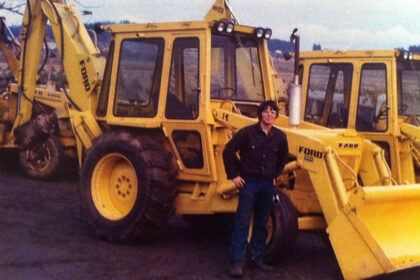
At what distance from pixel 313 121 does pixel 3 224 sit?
473 centimetres

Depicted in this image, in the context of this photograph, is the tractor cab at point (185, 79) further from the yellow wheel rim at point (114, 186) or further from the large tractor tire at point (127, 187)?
the yellow wheel rim at point (114, 186)

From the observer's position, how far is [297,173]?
7.96 metres

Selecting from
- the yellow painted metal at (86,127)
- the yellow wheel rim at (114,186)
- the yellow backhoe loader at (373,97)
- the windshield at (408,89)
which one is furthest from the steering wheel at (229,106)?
the windshield at (408,89)

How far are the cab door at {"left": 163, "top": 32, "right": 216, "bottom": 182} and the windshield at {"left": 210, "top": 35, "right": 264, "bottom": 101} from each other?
1.04 feet

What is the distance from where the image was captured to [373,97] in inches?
405

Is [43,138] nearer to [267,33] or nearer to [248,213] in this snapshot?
[267,33]

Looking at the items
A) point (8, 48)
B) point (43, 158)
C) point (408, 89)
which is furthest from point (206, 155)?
point (8, 48)

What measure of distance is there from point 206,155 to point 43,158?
5.88m

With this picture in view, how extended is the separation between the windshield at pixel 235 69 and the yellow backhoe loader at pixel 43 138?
4532mm

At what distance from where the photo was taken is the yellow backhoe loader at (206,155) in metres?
6.98

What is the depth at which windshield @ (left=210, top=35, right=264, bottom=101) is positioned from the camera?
8.67 m

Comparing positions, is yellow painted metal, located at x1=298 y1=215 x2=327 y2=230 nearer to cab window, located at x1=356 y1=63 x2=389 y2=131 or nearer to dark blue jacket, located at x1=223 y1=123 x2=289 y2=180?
dark blue jacket, located at x1=223 y1=123 x2=289 y2=180

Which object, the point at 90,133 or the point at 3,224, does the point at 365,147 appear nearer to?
the point at 90,133

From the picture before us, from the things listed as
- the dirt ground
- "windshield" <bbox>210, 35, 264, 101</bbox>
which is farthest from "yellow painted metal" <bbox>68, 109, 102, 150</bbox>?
"windshield" <bbox>210, 35, 264, 101</bbox>
